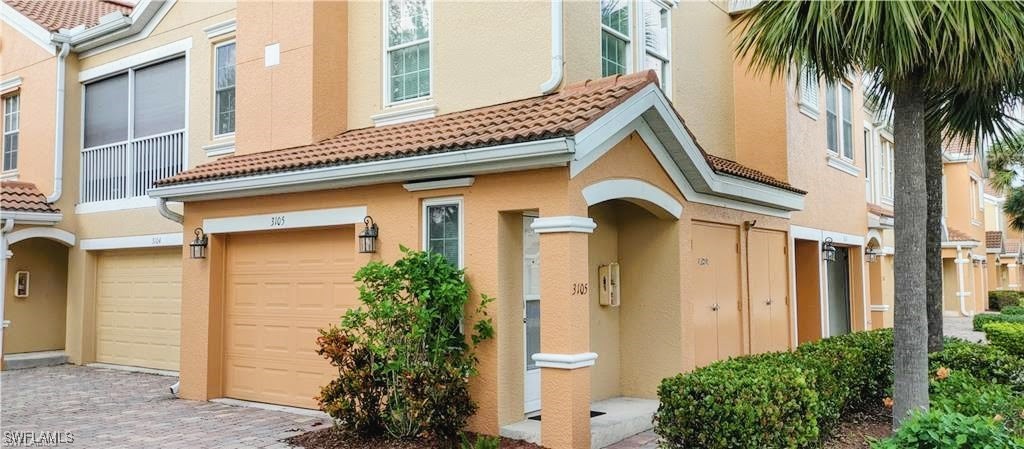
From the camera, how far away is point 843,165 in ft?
50.6

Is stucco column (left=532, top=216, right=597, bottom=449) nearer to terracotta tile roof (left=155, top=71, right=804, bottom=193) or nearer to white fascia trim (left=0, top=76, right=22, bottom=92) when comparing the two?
terracotta tile roof (left=155, top=71, right=804, bottom=193)

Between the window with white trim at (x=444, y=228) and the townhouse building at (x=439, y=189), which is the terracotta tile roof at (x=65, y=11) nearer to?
the townhouse building at (x=439, y=189)

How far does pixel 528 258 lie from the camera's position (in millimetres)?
8594

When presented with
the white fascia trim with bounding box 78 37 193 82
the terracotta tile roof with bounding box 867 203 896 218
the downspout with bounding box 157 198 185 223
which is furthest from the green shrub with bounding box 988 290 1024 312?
the downspout with bounding box 157 198 185 223

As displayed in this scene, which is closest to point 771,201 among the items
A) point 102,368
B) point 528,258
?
point 528,258

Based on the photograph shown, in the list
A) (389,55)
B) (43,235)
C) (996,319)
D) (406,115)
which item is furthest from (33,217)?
(996,319)

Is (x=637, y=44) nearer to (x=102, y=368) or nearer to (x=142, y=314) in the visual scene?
(x=142, y=314)

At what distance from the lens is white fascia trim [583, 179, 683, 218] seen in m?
7.66

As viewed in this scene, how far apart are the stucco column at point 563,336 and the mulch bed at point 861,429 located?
2.50m

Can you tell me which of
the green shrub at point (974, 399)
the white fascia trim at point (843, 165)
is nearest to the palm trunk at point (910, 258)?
the green shrub at point (974, 399)

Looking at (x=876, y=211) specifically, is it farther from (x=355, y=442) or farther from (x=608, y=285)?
(x=355, y=442)

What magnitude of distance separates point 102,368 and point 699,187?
11080 mm

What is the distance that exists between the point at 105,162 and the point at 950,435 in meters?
14.3

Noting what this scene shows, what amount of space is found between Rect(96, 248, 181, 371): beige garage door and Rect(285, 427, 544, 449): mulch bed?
253 inches
